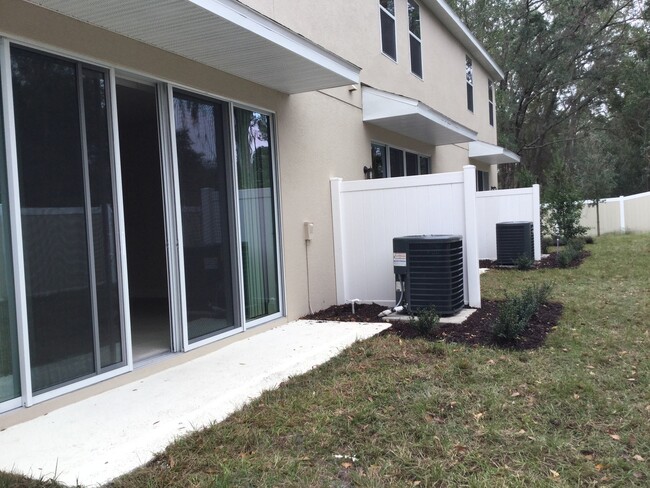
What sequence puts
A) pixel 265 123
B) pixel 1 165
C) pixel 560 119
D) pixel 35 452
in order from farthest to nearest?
pixel 560 119, pixel 265 123, pixel 1 165, pixel 35 452

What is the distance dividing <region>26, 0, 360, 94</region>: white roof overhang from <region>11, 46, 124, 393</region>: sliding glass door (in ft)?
1.55

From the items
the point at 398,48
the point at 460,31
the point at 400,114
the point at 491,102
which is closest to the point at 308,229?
the point at 400,114

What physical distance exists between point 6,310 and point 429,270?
4550mm

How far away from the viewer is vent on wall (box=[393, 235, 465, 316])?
6410 mm

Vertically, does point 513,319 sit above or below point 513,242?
below

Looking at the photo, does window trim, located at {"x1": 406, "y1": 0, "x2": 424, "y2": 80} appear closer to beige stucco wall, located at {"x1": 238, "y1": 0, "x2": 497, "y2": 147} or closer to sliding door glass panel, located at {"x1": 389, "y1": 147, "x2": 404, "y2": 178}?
beige stucco wall, located at {"x1": 238, "y1": 0, "x2": 497, "y2": 147}

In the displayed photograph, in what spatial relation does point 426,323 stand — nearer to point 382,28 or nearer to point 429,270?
point 429,270

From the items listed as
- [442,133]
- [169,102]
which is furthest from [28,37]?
[442,133]

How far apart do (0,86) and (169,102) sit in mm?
1577

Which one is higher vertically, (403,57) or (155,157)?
(403,57)

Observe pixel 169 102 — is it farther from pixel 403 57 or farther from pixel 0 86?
pixel 403 57

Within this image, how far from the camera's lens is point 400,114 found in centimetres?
834

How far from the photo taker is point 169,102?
15.8 feet

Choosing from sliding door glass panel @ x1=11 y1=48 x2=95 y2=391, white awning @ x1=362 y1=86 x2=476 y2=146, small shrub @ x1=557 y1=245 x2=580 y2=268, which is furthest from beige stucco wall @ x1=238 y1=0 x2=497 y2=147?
small shrub @ x1=557 y1=245 x2=580 y2=268
